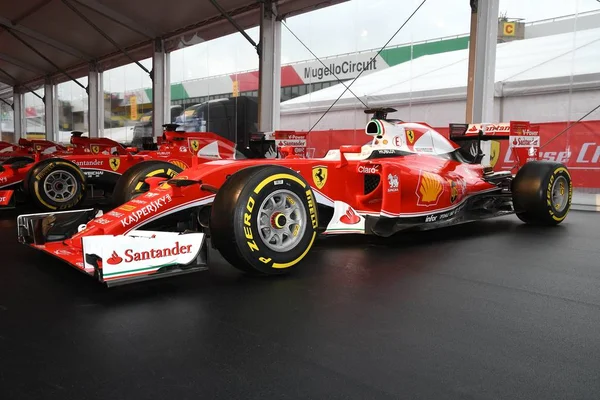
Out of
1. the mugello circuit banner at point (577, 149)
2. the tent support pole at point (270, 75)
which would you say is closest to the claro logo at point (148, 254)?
the mugello circuit banner at point (577, 149)

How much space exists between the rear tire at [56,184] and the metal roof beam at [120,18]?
8.75 metres

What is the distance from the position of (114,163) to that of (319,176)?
18.8 feet

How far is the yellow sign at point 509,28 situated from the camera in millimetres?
9453

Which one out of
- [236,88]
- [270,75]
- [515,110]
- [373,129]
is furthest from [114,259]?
[236,88]

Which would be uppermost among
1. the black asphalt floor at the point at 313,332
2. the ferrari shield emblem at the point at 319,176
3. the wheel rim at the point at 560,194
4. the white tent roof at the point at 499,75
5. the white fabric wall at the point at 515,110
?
the white tent roof at the point at 499,75

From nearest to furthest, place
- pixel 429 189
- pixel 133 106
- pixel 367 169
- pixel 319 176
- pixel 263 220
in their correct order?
pixel 263 220, pixel 319 176, pixel 367 169, pixel 429 189, pixel 133 106

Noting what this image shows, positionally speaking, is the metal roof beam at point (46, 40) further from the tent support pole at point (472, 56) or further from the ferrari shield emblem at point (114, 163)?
the tent support pole at point (472, 56)

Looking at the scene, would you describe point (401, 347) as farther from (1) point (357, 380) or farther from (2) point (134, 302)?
(2) point (134, 302)

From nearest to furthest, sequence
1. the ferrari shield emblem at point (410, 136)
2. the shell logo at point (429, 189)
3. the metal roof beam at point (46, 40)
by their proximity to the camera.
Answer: the shell logo at point (429, 189) → the ferrari shield emblem at point (410, 136) → the metal roof beam at point (46, 40)

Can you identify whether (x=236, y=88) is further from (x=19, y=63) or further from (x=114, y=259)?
(x=19, y=63)

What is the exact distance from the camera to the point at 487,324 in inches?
104

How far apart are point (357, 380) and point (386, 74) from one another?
1064 centimetres

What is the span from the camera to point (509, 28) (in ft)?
31.2

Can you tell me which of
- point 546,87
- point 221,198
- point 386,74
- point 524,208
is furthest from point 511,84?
point 221,198
